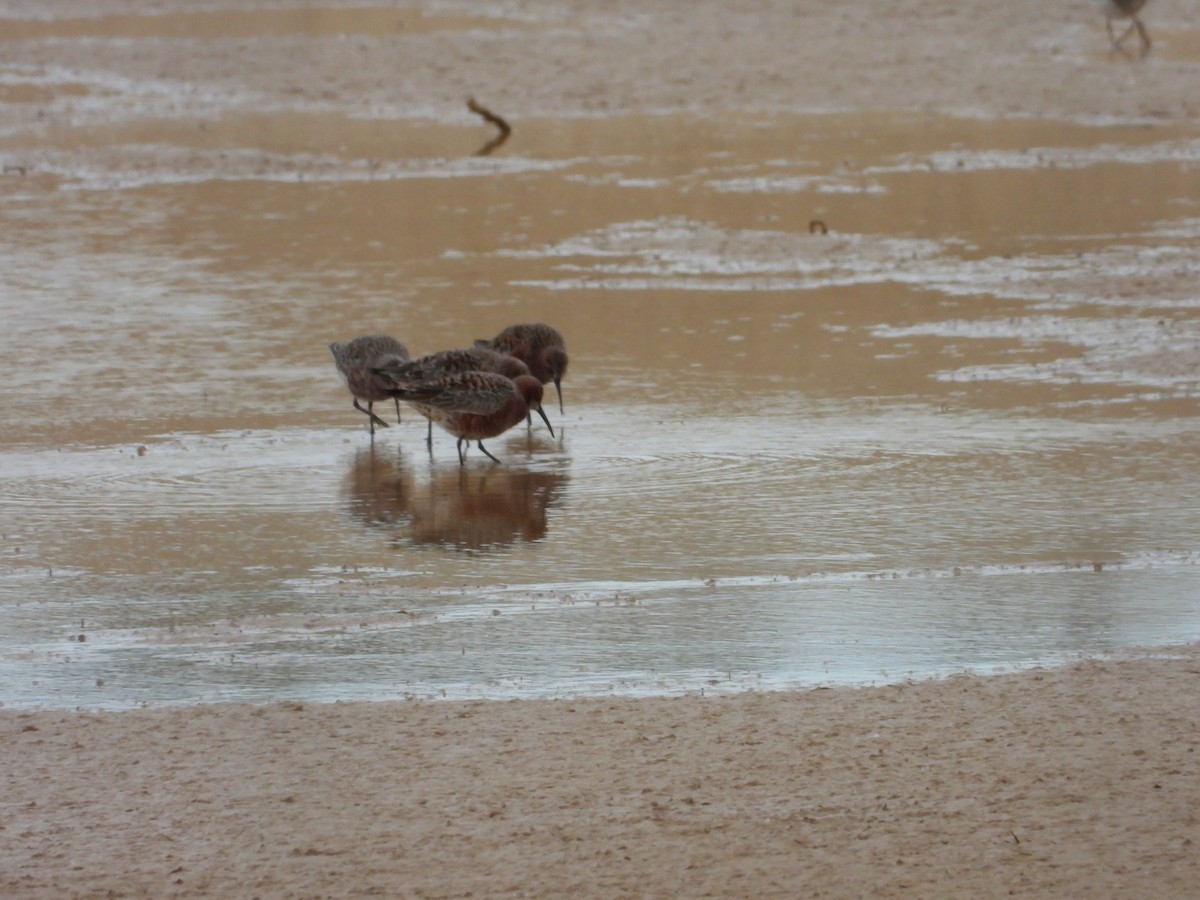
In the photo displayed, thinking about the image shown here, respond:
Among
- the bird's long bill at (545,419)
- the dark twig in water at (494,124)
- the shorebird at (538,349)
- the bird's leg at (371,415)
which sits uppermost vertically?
the shorebird at (538,349)

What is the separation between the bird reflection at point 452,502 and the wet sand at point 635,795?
2541 mm

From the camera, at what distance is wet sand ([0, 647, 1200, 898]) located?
529 cm

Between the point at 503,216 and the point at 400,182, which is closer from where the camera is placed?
the point at 503,216

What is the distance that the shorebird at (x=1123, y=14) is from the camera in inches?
1080

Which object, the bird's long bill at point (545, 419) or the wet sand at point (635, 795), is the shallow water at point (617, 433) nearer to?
the bird's long bill at point (545, 419)

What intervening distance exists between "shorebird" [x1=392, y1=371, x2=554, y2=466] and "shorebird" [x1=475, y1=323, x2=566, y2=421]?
0.97m

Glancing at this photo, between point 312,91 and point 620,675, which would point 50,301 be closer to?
point 620,675

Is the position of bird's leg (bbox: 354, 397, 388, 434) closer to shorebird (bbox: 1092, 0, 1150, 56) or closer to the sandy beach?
the sandy beach

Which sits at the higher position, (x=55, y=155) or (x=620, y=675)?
(x=620, y=675)

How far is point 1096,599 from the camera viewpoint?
7.76m

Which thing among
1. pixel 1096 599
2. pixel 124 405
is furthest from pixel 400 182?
pixel 1096 599

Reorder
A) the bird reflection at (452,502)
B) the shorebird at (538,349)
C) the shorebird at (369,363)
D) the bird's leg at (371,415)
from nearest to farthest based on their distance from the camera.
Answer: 1. the bird reflection at (452,502)
2. the shorebird at (369,363)
3. the bird's leg at (371,415)
4. the shorebird at (538,349)

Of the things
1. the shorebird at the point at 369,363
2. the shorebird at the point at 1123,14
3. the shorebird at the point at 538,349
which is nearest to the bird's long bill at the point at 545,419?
the shorebird at the point at 538,349

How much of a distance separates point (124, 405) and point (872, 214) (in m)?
8.09
